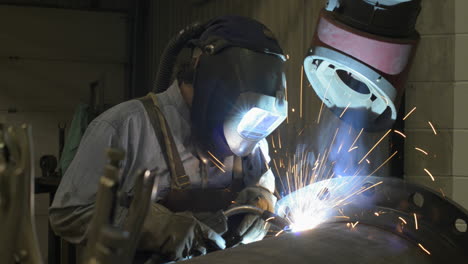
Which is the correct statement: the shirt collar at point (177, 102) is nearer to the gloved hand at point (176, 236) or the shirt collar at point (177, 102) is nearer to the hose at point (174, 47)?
the hose at point (174, 47)

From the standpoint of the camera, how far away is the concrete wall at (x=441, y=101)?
113 inches

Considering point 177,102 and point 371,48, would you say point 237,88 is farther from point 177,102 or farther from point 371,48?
point 371,48

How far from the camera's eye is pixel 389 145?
3.03 meters

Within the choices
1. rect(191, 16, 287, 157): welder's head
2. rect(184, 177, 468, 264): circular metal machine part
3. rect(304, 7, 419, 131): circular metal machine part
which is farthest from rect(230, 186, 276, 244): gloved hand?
rect(304, 7, 419, 131): circular metal machine part

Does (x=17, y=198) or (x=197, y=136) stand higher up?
(x=17, y=198)

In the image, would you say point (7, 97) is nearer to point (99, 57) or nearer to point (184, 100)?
point (99, 57)

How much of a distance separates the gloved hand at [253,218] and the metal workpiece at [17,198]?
1.39 meters

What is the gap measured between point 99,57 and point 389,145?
17.9ft

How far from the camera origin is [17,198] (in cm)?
64

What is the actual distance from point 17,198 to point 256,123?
4.53ft

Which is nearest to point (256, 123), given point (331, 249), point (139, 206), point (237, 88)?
point (237, 88)

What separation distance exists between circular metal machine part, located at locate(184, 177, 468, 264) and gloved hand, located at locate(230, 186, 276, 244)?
0.36 meters

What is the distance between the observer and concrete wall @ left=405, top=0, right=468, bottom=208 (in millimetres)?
2873

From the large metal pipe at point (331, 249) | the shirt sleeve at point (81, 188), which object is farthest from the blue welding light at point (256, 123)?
the large metal pipe at point (331, 249)
